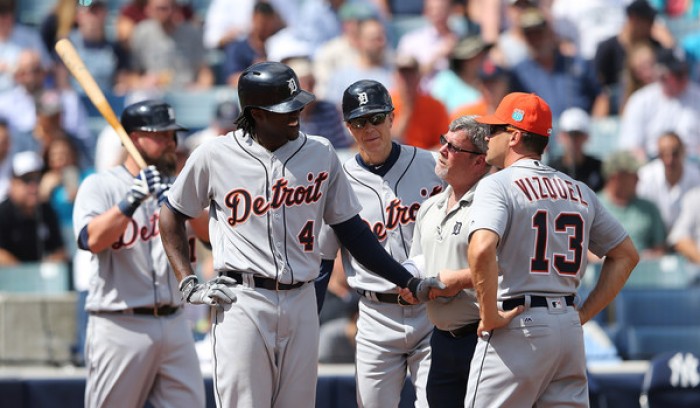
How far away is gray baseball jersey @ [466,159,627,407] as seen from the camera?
190 inches

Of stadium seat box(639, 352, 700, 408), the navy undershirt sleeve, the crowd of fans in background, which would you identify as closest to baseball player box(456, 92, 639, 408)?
the navy undershirt sleeve

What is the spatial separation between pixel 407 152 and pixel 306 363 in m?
1.42

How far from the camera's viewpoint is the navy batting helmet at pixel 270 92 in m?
4.93

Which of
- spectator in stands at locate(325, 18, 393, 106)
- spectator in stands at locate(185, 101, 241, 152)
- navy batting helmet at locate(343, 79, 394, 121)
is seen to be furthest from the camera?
spectator in stands at locate(325, 18, 393, 106)

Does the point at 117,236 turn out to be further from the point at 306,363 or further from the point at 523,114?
the point at 523,114

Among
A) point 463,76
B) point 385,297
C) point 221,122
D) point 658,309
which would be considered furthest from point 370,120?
point 463,76

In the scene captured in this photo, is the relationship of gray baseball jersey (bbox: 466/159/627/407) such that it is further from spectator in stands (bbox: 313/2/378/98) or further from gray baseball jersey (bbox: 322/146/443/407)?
spectator in stands (bbox: 313/2/378/98)

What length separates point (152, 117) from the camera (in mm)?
6344

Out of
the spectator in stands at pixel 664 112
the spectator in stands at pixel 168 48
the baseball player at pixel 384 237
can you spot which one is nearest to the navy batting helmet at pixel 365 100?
the baseball player at pixel 384 237

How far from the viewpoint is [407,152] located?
19.7 feet

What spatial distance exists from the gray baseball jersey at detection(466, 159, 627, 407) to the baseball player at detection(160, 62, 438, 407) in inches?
18.6

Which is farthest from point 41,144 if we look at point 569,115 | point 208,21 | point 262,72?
point 262,72

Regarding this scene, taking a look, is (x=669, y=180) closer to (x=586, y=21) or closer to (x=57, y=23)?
(x=586, y=21)

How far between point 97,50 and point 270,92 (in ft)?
24.0
